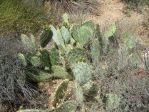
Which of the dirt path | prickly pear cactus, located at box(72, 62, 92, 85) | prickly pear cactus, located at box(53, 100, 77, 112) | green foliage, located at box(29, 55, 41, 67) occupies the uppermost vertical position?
the dirt path

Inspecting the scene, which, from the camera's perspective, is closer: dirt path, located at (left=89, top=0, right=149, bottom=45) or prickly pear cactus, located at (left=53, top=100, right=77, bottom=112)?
prickly pear cactus, located at (left=53, top=100, right=77, bottom=112)

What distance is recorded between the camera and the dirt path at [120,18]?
7093 millimetres

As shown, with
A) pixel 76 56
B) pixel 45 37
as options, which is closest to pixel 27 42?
pixel 45 37

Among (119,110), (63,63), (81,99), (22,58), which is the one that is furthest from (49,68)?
(119,110)

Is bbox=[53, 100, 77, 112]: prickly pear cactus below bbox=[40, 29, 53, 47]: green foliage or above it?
below

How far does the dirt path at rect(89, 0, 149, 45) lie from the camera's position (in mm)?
7093

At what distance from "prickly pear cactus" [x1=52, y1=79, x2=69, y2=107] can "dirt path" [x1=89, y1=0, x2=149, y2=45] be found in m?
1.97

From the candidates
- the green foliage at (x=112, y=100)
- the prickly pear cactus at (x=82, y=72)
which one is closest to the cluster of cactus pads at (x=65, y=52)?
the prickly pear cactus at (x=82, y=72)

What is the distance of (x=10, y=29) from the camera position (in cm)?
645

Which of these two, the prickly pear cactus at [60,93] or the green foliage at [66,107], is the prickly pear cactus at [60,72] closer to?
the prickly pear cactus at [60,93]

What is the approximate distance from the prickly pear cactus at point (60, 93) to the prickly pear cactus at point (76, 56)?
63 cm

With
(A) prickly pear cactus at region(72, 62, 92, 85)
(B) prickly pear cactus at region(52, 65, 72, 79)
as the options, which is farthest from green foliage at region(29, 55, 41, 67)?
(A) prickly pear cactus at region(72, 62, 92, 85)

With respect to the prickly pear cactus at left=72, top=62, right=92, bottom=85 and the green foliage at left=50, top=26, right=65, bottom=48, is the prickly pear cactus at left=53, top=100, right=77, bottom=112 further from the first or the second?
the green foliage at left=50, top=26, right=65, bottom=48

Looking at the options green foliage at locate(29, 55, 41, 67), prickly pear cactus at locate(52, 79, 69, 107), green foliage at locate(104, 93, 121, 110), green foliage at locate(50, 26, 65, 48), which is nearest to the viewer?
green foliage at locate(104, 93, 121, 110)
